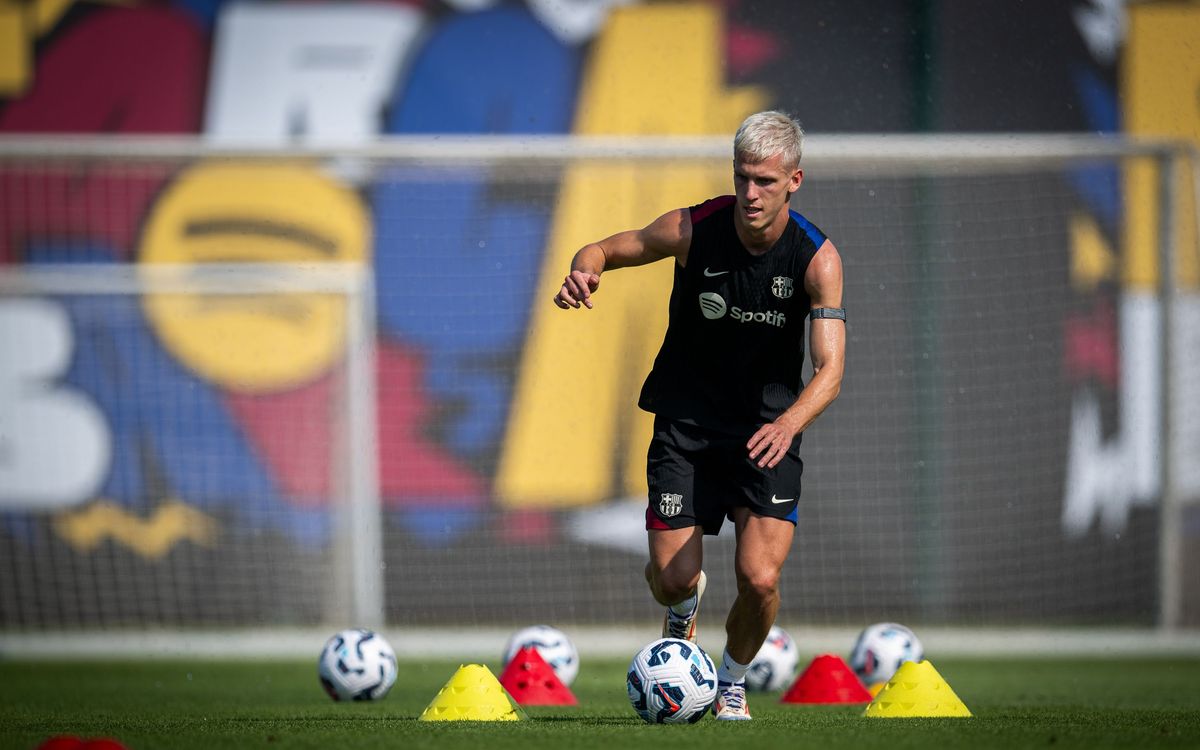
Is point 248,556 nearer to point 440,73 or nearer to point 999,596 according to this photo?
point 440,73

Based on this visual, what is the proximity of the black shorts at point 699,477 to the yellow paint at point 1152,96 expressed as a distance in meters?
8.60

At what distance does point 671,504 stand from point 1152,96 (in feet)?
32.2

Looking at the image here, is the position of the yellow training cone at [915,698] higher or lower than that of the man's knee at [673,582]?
lower

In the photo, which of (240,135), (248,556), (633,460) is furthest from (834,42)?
(248,556)

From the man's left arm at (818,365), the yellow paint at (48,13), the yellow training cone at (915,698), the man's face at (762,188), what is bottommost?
the yellow training cone at (915,698)

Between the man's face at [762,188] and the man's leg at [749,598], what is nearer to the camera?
the man's face at [762,188]

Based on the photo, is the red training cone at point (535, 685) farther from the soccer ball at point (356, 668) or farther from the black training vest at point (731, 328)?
the black training vest at point (731, 328)

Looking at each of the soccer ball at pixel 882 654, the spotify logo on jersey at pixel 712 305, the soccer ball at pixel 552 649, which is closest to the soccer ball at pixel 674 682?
the spotify logo on jersey at pixel 712 305

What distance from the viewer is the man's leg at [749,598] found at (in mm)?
5980

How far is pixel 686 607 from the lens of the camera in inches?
252

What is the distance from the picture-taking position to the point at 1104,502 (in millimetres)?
13602

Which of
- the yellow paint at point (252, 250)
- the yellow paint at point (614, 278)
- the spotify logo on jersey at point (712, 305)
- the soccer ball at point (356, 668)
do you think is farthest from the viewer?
the yellow paint at point (252, 250)

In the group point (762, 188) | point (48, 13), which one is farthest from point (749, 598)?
point (48, 13)

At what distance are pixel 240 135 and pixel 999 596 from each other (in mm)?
7838
